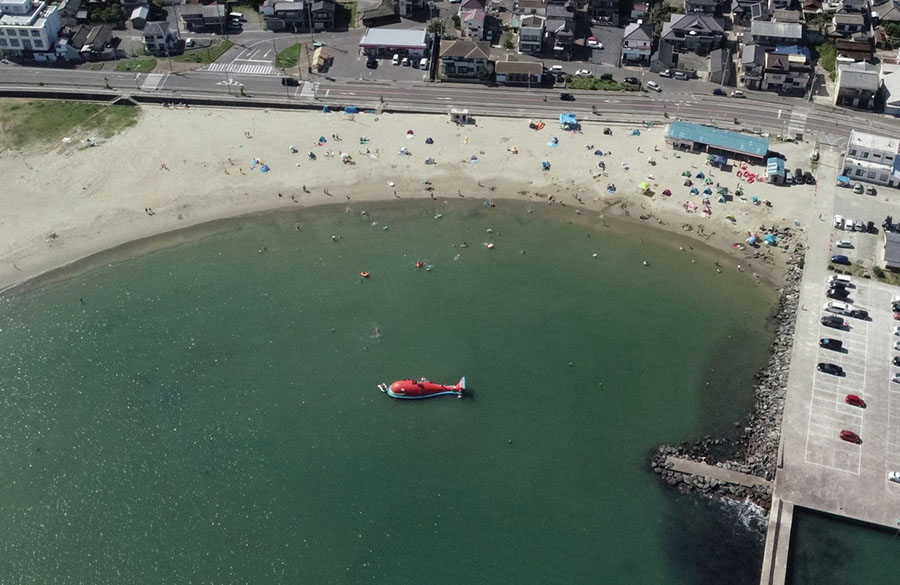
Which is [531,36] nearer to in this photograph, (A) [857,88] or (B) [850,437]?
(A) [857,88]

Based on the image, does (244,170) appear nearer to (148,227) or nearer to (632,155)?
(148,227)

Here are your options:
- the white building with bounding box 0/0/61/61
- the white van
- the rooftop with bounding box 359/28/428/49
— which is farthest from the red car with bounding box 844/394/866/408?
the white building with bounding box 0/0/61/61

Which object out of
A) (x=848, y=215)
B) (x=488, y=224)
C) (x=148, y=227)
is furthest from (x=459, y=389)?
(x=848, y=215)

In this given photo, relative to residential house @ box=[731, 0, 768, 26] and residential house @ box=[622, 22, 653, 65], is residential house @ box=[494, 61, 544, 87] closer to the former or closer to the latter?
residential house @ box=[622, 22, 653, 65]

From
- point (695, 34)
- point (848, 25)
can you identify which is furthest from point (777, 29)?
point (848, 25)

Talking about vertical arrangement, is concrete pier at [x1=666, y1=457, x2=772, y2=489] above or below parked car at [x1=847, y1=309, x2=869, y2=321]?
below
